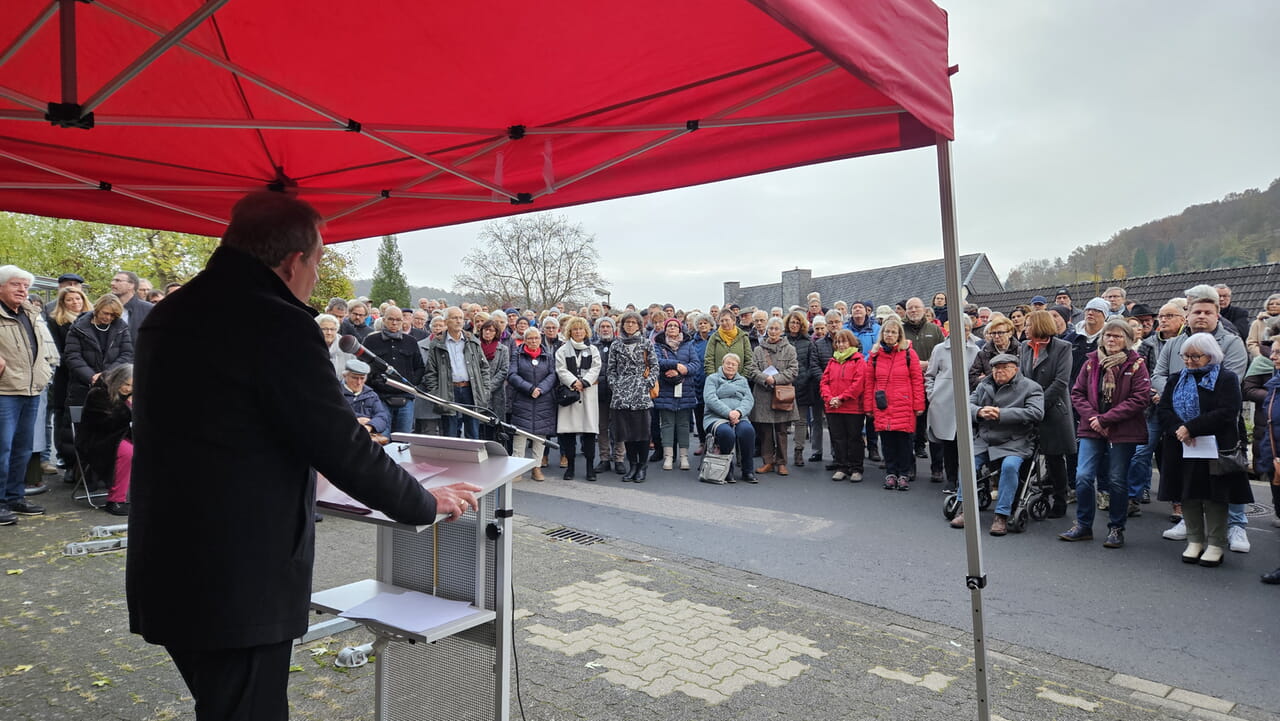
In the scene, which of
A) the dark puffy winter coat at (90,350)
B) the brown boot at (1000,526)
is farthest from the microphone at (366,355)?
the dark puffy winter coat at (90,350)

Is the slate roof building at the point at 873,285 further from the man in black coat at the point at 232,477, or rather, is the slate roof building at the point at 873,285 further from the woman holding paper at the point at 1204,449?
the man in black coat at the point at 232,477

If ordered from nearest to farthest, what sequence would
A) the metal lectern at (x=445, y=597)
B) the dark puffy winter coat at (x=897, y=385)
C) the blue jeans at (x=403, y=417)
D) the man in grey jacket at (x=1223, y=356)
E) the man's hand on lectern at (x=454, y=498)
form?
the man's hand on lectern at (x=454, y=498)
the metal lectern at (x=445, y=597)
the man in grey jacket at (x=1223, y=356)
the dark puffy winter coat at (x=897, y=385)
the blue jeans at (x=403, y=417)

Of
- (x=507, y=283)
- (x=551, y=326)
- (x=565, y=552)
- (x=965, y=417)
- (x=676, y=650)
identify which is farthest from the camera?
(x=507, y=283)

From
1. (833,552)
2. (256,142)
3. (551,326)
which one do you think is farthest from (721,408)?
(256,142)

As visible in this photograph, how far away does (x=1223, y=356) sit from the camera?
683 cm

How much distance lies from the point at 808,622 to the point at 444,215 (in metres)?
3.56

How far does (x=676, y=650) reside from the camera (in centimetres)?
443

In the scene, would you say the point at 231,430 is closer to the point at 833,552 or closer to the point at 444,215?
the point at 444,215

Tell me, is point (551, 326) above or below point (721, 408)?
above

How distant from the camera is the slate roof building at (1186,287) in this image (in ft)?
84.6

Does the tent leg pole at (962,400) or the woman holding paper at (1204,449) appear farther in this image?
the woman holding paper at (1204,449)

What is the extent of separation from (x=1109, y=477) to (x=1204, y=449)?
0.96m

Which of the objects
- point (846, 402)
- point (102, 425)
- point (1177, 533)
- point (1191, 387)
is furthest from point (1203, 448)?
point (102, 425)

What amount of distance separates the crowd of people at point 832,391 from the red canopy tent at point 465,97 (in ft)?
5.46
